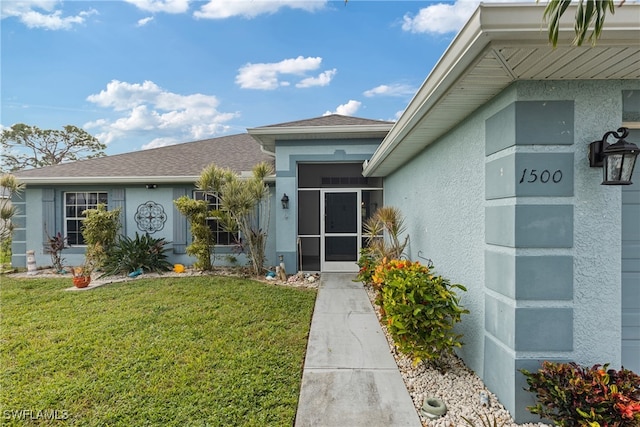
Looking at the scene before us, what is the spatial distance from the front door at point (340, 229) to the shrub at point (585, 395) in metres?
6.18

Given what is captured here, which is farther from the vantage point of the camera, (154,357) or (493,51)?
(154,357)

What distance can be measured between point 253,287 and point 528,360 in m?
5.42

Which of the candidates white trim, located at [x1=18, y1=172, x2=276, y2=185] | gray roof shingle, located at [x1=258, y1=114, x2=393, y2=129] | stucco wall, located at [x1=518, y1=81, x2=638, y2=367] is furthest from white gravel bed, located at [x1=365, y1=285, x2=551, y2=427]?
white trim, located at [x1=18, y1=172, x2=276, y2=185]

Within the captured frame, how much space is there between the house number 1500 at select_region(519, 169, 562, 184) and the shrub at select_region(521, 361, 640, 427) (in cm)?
147

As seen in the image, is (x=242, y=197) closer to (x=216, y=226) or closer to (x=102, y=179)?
(x=216, y=226)

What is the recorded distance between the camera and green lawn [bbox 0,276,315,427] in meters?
2.63

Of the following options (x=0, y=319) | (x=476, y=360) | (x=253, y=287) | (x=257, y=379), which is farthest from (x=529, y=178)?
(x=0, y=319)

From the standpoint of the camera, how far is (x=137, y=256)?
832 centimetres

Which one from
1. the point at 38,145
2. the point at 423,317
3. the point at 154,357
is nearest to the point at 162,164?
the point at 154,357

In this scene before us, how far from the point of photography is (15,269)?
9.13 meters

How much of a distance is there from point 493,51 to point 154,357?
463cm

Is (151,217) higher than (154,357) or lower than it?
higher

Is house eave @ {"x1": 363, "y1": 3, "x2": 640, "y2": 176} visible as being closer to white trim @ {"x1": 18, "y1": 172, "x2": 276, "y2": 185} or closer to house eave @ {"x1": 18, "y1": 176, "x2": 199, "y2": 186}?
white trim @ {"x1": 18, "y1": 172, "x2": 276, "y2": 185}

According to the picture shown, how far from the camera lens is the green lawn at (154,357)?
2.63 m
